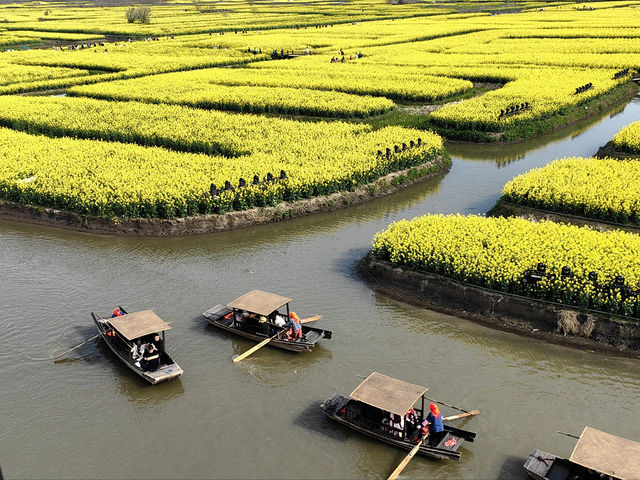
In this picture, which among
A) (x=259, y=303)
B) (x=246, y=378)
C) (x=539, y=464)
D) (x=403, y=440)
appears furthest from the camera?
(x=259, y=303)

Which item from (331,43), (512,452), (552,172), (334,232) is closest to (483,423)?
(512,452)

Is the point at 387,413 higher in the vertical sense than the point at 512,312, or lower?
lower

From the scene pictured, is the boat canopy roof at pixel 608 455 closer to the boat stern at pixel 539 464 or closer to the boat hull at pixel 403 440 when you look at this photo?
the boat stern at pixel 539 464

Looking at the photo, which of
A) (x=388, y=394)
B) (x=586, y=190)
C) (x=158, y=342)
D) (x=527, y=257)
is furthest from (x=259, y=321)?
(x=586, y=190)

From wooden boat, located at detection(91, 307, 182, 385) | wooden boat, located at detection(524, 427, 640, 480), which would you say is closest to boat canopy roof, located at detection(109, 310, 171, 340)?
wooden boat, located at detection(91, 307, 182, 385)

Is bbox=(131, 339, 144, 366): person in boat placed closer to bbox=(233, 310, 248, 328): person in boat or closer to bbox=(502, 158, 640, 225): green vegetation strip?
bbox=(233, 310, 248, 328): person in boat

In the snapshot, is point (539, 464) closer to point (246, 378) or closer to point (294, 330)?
point (294, 330)

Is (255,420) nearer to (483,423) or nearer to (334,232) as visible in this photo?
(483,423)
